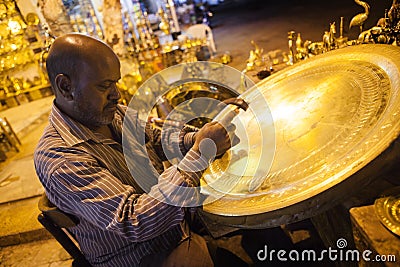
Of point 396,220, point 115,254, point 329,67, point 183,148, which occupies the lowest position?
point 115,254

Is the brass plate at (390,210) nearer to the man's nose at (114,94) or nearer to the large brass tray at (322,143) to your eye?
the large brass tray at (322,143)

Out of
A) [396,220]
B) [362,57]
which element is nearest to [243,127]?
[362,57]

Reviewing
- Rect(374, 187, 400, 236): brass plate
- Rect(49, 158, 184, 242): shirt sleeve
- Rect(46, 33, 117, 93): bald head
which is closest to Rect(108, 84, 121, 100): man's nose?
Rect(46, 33, 117, 93): bald head

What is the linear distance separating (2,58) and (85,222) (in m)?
6.39

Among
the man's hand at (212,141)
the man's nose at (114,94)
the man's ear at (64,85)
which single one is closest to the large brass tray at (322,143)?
the man's hand at (212,141)

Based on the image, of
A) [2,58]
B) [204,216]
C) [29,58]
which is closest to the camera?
[204,216]

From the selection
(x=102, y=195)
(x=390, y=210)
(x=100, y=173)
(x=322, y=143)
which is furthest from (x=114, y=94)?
(x=390, y=210)

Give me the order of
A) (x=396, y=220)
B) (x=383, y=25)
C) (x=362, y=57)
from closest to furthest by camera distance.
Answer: (x=396, y=220) < (x=362, y=57) < (x=383, y=25)

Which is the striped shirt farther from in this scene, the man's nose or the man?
the man's nose

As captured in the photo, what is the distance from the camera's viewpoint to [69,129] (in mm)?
1342

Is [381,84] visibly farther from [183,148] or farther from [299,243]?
[299,243]

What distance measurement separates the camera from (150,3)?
1301 cm

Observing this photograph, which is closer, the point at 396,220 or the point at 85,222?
the point at 396,220

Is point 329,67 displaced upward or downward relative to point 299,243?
upward
